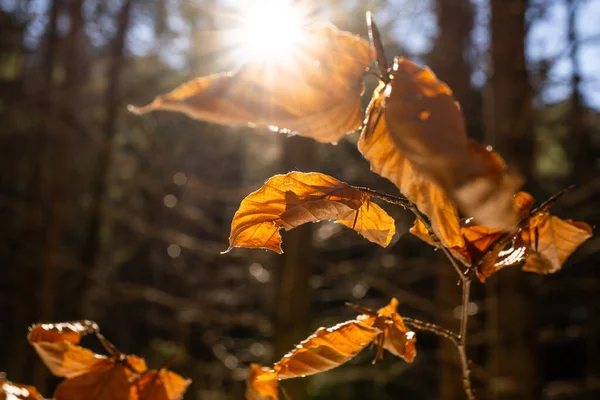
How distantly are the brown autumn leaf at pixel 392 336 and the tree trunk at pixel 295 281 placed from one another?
2.42 meters

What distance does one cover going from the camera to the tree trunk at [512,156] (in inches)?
78.4

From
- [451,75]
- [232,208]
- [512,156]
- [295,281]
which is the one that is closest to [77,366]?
[512,156]

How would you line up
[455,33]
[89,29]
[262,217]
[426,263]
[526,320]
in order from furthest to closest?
1. [89,29]
2. [455,33]
3. [426,263]
4. [526,320]
5. [262,217]

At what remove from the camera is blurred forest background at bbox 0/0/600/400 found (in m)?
2.54

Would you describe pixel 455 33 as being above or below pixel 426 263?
above

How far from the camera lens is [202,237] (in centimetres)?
925

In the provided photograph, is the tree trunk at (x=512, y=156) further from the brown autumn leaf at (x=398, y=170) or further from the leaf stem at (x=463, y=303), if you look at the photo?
the brown autumn leaf at (x=398, y=170)

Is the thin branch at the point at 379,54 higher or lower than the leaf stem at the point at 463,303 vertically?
higher

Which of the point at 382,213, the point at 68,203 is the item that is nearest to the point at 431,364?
the point at 68,203

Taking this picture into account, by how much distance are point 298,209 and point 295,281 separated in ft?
8.67

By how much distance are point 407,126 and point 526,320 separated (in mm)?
1954

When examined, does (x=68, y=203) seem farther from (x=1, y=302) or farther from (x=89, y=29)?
(x=89, y=29)

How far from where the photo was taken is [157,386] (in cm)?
66

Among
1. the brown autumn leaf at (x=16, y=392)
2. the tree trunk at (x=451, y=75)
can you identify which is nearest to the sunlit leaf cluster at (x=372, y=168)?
the brown autumn leaf at (x=16, y=392)
